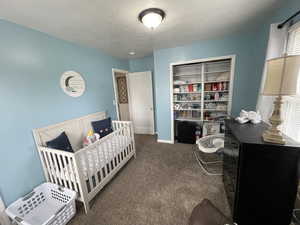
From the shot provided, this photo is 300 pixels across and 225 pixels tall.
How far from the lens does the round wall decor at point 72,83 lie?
6.74ft

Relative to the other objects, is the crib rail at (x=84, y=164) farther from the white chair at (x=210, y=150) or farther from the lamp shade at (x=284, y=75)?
the lamp shade at (x=284, y=75)

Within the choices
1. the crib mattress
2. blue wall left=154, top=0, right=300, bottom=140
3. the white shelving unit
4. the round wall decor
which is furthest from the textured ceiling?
the crib mattress

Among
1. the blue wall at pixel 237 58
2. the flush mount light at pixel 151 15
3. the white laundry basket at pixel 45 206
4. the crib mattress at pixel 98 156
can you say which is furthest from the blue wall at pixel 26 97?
the blue wall at pixel 237 58

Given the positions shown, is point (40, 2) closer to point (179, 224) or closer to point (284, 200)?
point (179, 224)

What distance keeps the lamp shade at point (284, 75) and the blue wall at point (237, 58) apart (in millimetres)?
1339

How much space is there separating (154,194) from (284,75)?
75.9 inches

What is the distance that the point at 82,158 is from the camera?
1.56m

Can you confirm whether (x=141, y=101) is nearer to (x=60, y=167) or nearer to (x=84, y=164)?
(x=84, y=164)

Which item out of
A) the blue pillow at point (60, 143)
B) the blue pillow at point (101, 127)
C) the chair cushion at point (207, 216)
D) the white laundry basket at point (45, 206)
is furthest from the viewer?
the blue pillow at point (101, 127)

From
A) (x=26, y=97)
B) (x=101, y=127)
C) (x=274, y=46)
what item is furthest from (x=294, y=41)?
(x=26, y=97)

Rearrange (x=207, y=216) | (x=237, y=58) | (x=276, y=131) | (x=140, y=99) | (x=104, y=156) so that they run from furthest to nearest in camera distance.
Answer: (x=140, y=99) → (x=237, y=58) → (x=104, y=156) → (x=276, y=131) → (x=207, y=216)

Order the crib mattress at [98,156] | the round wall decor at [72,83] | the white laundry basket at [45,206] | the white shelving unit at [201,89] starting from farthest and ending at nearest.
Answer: the white shelving unit at [201,89], the round wall decor at [72,83], the crib mattress at [98,156], the white laundry basket at [45,206]

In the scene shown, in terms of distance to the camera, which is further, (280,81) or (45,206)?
(45,206)

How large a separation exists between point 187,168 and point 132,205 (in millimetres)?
1149
